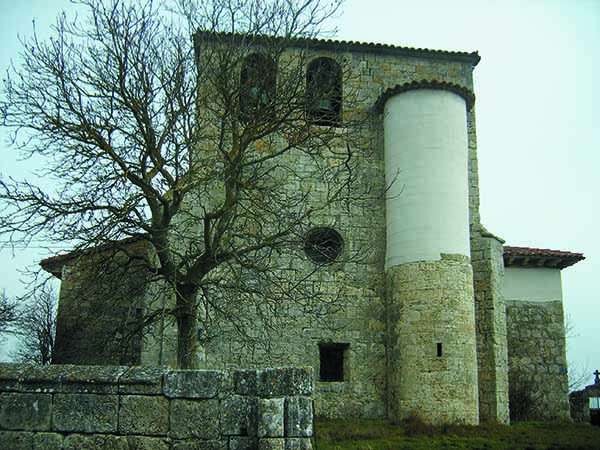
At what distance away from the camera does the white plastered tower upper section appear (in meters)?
14.9

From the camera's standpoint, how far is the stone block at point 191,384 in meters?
6.20

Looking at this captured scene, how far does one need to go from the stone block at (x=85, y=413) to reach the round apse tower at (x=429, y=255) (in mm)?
8902

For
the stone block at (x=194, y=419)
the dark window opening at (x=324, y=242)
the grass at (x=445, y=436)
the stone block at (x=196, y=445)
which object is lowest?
the grass at (x=445, y=436)

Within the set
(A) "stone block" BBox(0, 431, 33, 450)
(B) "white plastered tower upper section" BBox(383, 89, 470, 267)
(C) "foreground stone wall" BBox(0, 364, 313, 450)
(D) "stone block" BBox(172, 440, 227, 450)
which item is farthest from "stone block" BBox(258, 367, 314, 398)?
(B) "white plastered tower upper section" BBox(383, 89, 470, 267)

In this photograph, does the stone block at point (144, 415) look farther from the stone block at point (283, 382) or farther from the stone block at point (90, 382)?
the stone block at point (283, 382)

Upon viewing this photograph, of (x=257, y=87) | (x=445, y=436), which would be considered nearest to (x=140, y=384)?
(x=257, y=87)

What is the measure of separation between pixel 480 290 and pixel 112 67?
9.28 meters

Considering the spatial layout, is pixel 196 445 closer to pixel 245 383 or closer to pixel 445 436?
pixel 245 383

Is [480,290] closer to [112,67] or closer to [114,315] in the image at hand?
[114,315]

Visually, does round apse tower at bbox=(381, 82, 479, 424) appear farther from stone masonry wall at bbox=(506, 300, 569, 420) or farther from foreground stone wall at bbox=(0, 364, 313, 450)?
foreground stone wall at bbox=(0, 364, 313, 450)

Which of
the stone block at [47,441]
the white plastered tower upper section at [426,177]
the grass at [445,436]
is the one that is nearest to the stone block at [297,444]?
the stone block at [47,441]

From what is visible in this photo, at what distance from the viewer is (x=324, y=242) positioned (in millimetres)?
15594

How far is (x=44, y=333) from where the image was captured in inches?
866

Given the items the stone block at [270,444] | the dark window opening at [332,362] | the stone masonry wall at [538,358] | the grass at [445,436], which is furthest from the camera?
the stone masonry wall at [538,358]
